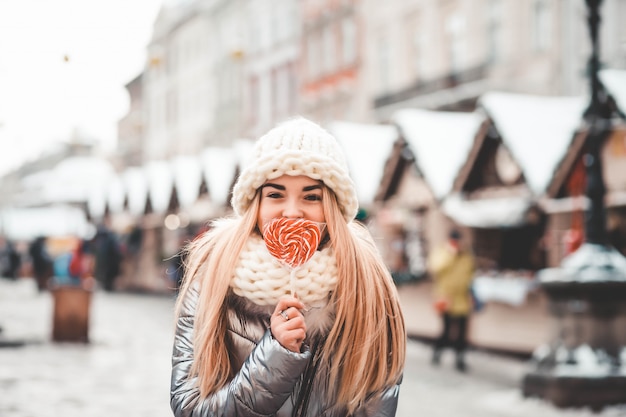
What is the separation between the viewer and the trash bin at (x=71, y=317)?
1455 cm

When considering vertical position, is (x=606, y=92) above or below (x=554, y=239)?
above

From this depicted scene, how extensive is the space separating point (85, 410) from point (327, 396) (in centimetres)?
640

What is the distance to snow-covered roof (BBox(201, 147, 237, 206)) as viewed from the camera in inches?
891

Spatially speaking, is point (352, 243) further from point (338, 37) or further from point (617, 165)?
point (338, 37)

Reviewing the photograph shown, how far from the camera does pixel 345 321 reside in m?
2.46

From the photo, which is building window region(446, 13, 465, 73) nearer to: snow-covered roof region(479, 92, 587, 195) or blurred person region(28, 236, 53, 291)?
snow-covered roof region(479, 92, 587, 195)

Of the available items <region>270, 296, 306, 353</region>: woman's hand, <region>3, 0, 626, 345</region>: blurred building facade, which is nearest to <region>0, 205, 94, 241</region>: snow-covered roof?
<region>3, 0, 626, 345</region>: blurred building facade

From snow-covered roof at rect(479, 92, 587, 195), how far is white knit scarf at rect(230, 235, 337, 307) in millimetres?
10338

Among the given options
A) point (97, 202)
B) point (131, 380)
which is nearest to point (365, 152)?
point (131, 380)

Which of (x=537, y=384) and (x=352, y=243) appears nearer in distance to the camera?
(x=352, y=243)

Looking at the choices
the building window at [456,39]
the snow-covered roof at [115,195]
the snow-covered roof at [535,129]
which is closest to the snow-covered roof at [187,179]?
the snow-covered roof at [115,195]

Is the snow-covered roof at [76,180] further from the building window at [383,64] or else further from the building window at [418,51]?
the building window at [418,51]

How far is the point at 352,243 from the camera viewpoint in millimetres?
2537

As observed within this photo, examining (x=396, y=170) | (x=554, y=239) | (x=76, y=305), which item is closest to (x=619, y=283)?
(x=554, y=239)
